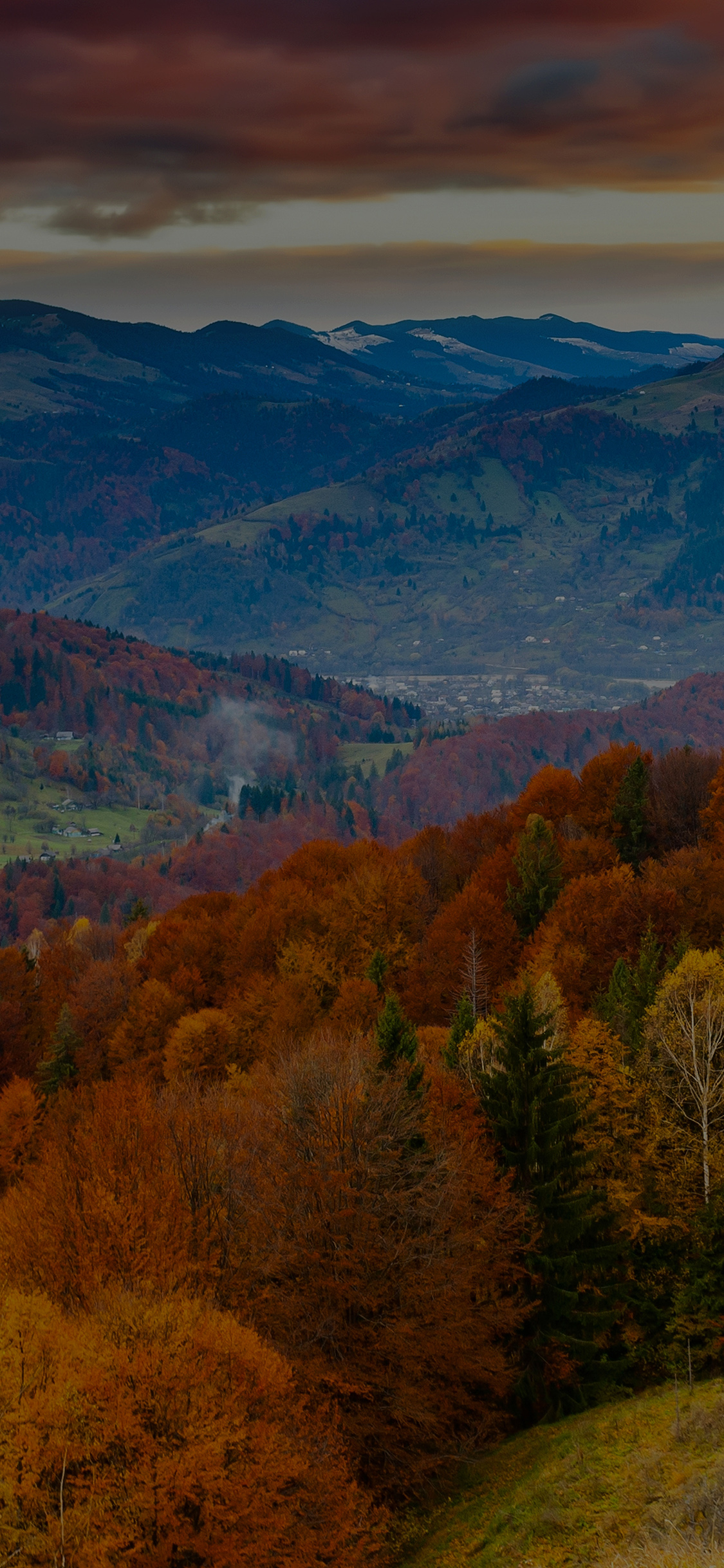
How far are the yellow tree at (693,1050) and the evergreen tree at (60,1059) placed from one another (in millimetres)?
49132

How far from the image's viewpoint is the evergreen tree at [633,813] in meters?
97.0

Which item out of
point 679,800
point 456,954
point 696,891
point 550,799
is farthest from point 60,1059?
point 679,800

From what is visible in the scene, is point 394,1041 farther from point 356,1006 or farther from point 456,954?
point 456,954

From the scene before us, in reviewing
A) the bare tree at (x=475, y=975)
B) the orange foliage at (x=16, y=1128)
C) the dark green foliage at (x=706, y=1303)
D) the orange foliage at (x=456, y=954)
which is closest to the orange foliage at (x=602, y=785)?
the orange foliage at (x=456, y=954)

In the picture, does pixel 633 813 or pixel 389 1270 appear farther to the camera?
pixel 633 813

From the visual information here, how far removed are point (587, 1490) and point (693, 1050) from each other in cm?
1462

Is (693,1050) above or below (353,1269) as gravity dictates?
above

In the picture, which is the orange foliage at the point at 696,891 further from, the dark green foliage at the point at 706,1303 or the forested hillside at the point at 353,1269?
the dark green foliage at the point at 706,1303

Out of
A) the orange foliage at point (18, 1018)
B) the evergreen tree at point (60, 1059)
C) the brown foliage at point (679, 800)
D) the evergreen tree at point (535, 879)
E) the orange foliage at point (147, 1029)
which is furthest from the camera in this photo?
the orange foliage at point (18, 1018)

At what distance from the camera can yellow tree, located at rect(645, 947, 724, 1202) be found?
43.0 metres

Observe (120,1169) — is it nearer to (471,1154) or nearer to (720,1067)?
(471,1154)

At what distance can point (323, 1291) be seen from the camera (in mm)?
36312

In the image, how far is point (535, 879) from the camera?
3504 inches

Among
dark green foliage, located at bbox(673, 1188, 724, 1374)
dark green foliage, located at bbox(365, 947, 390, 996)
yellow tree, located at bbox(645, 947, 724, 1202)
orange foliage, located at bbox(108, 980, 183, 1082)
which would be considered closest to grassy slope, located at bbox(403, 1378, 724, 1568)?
dark green foliage, located at bbox(673, 1188, 724, 1374)
